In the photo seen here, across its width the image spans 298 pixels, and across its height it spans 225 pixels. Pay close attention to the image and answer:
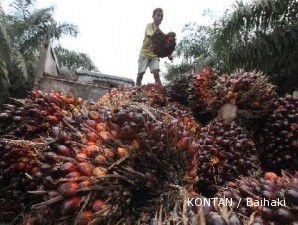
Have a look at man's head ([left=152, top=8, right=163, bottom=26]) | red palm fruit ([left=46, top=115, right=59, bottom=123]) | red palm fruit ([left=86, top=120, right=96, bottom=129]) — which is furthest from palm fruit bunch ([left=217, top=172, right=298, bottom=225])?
man's head ([left=152, top=8, right=163, bottom=26])

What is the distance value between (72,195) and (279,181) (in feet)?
2.24

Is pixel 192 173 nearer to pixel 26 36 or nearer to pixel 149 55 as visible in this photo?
pixel 149 55

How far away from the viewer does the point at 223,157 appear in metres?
1.98

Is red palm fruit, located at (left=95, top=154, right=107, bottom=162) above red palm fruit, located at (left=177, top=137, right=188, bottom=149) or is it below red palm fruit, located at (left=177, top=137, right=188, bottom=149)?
below

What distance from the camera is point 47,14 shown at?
1447 centimetres

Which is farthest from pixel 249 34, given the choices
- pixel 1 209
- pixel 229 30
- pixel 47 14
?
pixel 47 14

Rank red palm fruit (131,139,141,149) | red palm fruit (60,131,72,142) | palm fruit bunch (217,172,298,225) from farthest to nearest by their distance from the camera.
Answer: red palm fruit (60,131,72,142), red palm fruit (131,139,141,149), palm fruit bunch (217,172,298,225)

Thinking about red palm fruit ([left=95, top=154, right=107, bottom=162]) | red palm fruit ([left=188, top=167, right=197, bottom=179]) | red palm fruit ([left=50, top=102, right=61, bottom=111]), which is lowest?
red palm fruit ([left=188, top=167, right=197, bottom=179])

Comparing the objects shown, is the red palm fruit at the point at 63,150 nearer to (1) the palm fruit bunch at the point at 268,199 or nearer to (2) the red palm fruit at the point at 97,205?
(2) the red palm fruit at the point at 97,205

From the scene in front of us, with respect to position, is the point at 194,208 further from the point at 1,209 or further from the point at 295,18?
the point at 295,18

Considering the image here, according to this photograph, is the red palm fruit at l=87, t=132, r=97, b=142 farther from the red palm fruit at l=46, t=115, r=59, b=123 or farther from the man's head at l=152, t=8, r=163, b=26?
the man's head at l=152, t=8, r=163, b=26

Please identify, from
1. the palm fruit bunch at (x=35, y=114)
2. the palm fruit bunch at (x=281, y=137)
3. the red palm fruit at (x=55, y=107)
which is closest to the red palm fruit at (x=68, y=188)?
the palm fruit bunch at (x=35, y=114)

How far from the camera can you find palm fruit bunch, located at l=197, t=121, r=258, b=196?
1.89 m

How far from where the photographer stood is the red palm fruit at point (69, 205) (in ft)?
4.04
